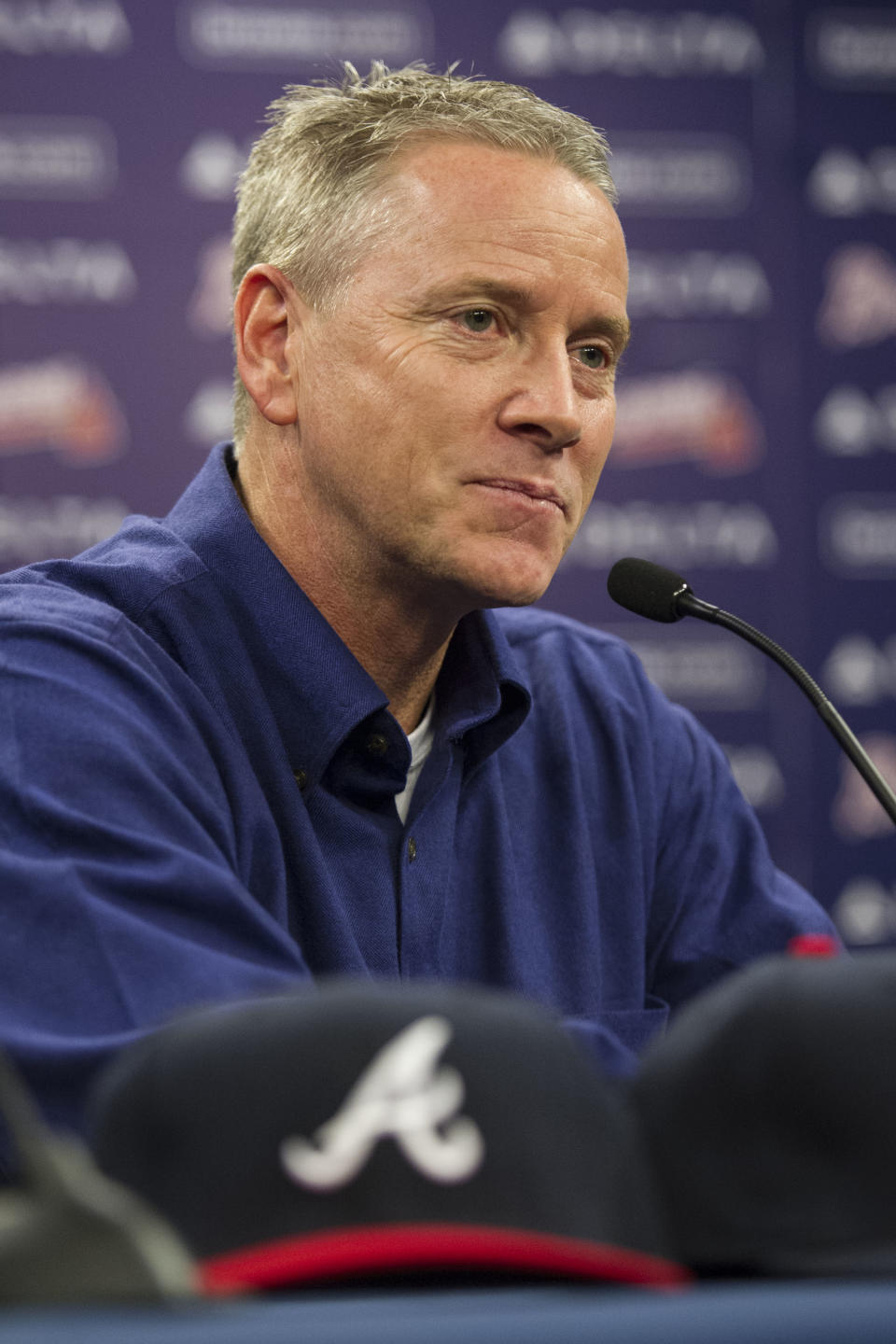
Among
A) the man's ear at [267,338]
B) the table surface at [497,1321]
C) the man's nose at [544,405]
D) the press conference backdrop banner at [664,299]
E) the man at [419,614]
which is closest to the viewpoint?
the table surface at [497,1321]

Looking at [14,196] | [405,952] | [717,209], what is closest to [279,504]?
[405,952]

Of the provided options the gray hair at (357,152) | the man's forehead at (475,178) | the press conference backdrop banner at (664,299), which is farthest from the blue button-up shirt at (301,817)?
the press conference backdrop banner at (664,299)

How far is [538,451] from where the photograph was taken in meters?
1.37

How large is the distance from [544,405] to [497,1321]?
1056 millimetres

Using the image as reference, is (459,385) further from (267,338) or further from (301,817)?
(301,817)

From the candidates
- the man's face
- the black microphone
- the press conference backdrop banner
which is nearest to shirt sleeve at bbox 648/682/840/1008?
the black microphone

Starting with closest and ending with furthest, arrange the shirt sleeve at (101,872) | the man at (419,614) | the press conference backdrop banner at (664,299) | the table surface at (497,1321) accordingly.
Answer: the table surface at (497,1321), the shirt sleeve at (101,872), the man at (419,614), the press conference backdrop banner at (664,299)

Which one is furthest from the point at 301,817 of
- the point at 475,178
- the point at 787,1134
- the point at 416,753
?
the point at 787,1134

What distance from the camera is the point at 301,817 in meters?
1.22

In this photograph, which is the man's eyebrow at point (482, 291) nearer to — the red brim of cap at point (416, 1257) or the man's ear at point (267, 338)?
the man's ear at point (267, 338)

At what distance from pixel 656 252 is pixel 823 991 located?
9.54 feet

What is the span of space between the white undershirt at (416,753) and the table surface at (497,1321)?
37.1 inches

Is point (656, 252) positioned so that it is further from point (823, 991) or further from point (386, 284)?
point (823, 991)

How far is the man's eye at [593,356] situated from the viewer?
1.44m
